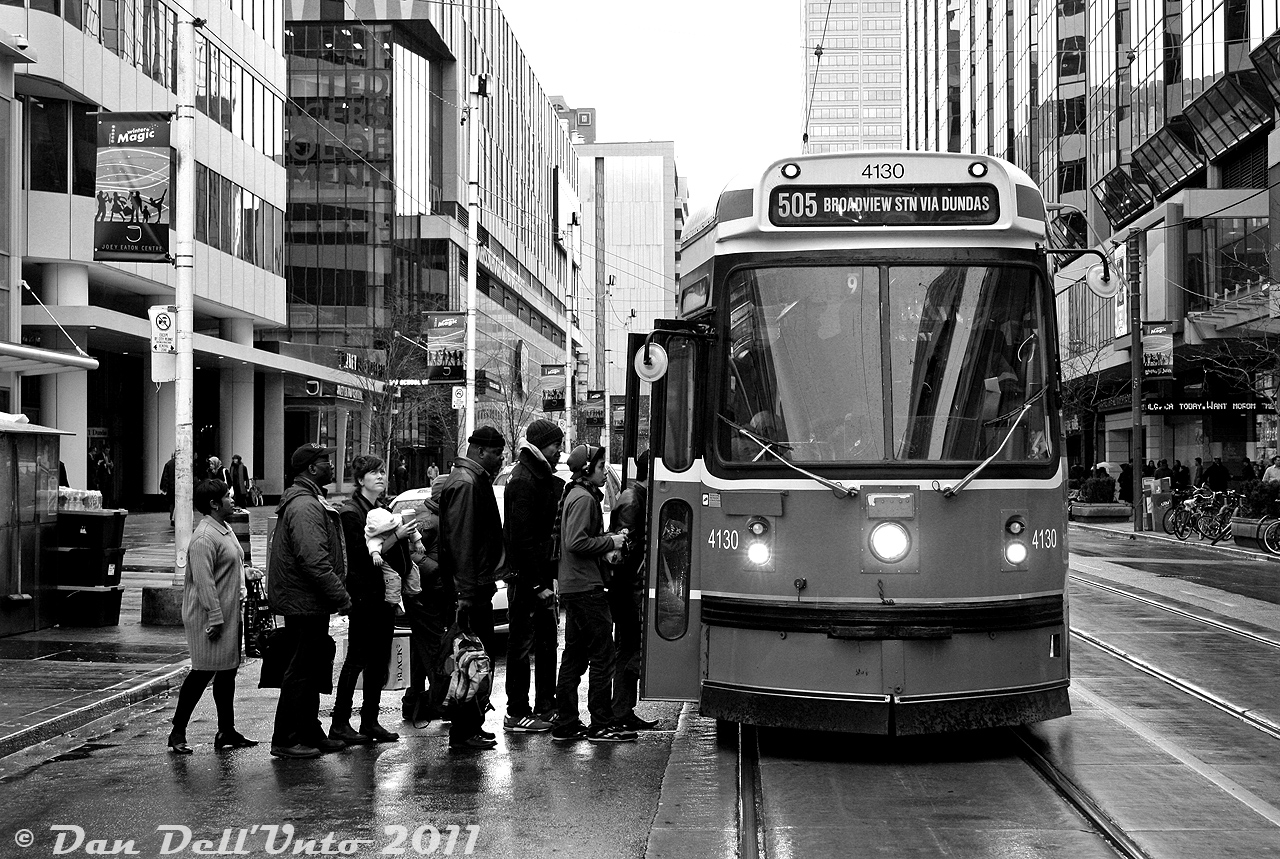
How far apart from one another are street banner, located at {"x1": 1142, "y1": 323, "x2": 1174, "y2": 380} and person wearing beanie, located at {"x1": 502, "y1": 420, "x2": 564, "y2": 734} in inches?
1275

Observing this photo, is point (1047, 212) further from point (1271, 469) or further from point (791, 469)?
point (1271, 469)

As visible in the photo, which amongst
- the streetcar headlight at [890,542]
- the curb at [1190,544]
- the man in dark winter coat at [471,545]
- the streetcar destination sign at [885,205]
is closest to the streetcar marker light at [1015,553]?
the streetcar headlight at [890,542]

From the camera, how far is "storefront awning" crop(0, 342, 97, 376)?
15.4m

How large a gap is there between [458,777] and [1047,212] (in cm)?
493

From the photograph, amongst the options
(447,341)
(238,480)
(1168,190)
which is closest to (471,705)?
(447,341)

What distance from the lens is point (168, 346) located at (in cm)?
1616

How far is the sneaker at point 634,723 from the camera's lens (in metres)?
8.82

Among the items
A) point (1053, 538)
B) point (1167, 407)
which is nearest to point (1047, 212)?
point (1053, 538)

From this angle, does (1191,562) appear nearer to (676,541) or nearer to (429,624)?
(676,541)

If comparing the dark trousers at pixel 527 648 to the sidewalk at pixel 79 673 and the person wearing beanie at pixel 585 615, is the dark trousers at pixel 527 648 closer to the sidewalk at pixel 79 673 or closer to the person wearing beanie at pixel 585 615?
the person wearing beanie at pixel 585 615

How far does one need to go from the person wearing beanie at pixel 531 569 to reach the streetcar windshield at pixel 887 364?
4.62 feet

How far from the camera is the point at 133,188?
1659cm

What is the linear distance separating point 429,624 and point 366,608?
18.8 inches

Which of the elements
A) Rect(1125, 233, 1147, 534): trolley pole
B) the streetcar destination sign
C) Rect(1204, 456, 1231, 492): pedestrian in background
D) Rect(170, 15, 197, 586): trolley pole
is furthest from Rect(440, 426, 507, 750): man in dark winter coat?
Rect(1125, 233, 1147, 534): trolley pole
